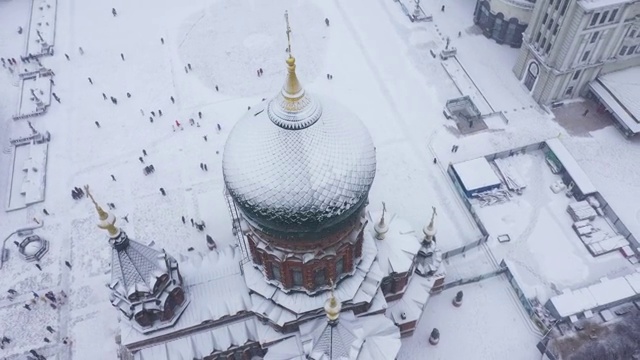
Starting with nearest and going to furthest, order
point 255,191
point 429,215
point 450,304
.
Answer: point 255,191, point 450,304, point 429,215

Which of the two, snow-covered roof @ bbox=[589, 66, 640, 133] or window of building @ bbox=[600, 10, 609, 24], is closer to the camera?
window of building @ bbox=[600, 10, 609, 24]

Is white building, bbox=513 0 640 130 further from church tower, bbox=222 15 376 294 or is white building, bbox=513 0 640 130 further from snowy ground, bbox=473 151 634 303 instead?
church tower, bbox=222 15 376 294

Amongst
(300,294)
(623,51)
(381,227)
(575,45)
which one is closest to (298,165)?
(300,294)

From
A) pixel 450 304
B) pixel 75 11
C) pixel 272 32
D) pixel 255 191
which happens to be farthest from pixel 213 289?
pixel 75 11

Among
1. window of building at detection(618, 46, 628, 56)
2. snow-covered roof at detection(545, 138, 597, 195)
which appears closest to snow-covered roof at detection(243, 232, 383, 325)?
snow-covered roof at detection(545, 138, 597, 195)

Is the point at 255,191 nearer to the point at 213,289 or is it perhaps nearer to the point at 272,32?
the point at 213,289

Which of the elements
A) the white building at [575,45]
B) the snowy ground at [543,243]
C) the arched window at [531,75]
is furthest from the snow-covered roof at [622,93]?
the snowy ground at [543,243]
